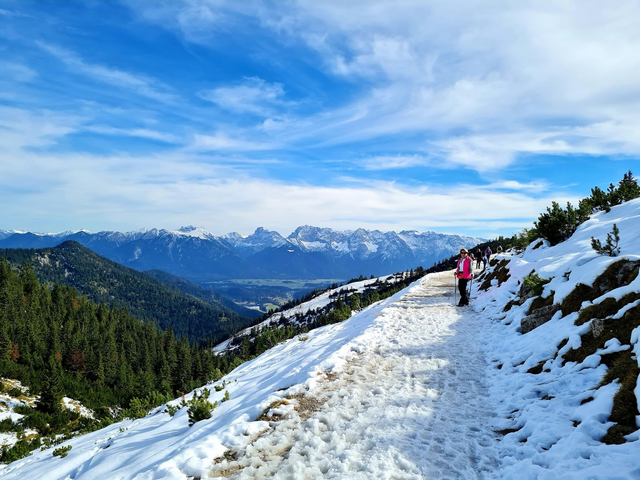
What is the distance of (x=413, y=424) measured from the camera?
6266mm

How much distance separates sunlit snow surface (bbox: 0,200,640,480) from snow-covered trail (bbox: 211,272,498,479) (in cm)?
3

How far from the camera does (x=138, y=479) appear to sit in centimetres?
509

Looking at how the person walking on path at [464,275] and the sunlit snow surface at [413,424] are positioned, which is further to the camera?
the person walking on path at [464,275]

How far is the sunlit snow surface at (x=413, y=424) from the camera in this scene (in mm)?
4836

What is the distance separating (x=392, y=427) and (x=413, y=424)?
0.46m

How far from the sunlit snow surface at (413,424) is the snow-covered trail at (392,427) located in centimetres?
3

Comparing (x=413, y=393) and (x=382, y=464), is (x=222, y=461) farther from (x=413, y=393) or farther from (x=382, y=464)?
(x=413, y=393)

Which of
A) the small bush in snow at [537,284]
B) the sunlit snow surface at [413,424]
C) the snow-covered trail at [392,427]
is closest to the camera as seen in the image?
the sunlit snow surface at [413,424]

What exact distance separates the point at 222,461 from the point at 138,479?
1338 millimetres

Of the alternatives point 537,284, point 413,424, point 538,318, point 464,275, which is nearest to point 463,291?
point 464,275

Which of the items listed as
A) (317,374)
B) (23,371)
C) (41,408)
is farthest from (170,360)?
(317,374)

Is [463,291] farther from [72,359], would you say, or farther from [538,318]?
[72,359]

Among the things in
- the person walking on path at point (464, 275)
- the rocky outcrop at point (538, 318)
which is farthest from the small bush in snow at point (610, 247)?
the person walking on path at point (464, 275)

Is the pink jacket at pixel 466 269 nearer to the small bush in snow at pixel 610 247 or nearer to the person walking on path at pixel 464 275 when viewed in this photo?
the person walking on path at pixel 464 275
